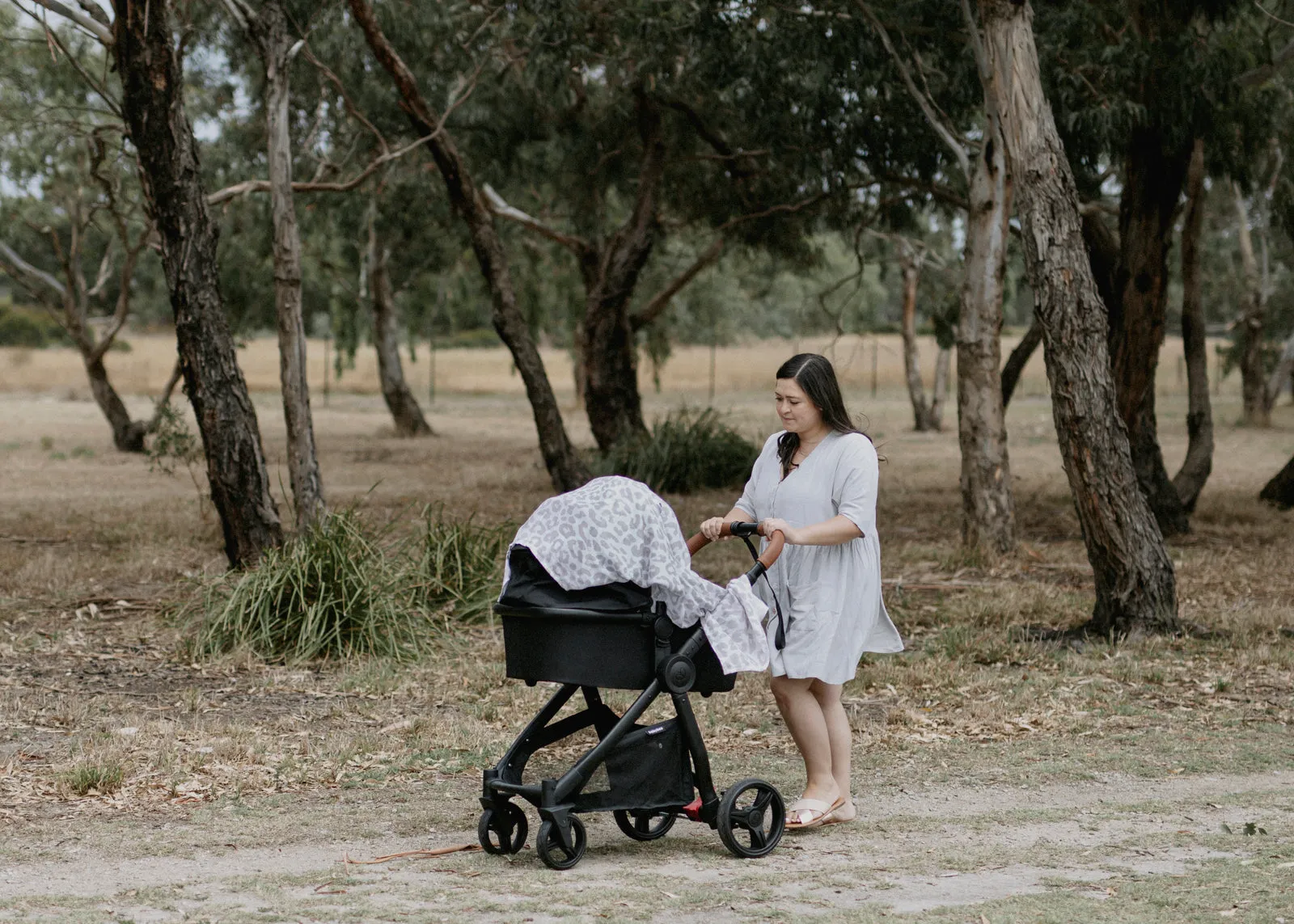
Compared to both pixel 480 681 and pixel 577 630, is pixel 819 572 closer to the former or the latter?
pixel 577 630

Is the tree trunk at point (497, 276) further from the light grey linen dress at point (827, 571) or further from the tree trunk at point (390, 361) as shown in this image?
the tree trunk at point (390, 361)

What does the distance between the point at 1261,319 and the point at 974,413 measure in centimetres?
2000

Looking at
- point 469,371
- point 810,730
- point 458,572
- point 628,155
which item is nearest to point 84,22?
point 458,572

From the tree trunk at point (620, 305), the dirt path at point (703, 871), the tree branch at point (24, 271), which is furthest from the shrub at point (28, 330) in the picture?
the dirt path at point (703, 871)

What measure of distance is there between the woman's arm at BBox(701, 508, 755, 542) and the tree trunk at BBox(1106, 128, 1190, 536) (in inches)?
343

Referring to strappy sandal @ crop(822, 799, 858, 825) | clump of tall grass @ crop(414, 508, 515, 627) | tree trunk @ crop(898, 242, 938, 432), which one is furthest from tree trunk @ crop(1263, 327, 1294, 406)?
strappy sandal @ crop(822, 799, 858, 825)

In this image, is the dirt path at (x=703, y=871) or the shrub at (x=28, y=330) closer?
the dirt path at (x=703, y=871)

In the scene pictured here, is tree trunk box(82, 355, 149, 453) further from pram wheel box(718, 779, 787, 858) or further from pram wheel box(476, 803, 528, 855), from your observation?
pram wheel box(718, 779, 787, 858)

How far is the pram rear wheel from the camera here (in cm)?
480

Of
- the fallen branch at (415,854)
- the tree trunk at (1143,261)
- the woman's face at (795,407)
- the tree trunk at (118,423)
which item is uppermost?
the tree trunk at (1143,261)

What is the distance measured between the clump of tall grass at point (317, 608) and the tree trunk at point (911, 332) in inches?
737

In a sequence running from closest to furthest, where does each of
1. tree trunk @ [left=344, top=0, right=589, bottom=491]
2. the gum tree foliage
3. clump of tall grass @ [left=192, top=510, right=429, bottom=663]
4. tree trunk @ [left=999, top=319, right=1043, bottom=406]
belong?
1. clump of tall grass @ [left=192, top=510, right=429, bottom=663]
2. the gum tree foliage
3. tree trunk @ [left=344, top=0, right=589, bottom=491]
4. tree trunk @ [left=999, top=319, right=1043, bottom=406]

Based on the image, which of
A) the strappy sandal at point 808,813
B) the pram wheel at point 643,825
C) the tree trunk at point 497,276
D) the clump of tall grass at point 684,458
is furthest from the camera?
the clump of tall grass at point 684,458

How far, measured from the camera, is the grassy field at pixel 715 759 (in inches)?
181
